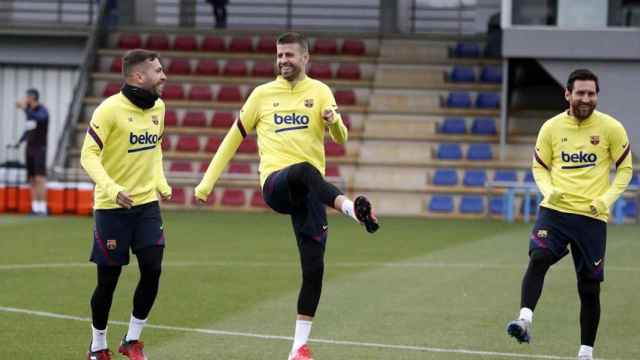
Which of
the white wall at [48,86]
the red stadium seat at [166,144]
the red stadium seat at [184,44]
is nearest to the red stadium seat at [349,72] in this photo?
the red stadium seat at [184,44]

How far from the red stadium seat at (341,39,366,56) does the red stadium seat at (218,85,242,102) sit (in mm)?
3063

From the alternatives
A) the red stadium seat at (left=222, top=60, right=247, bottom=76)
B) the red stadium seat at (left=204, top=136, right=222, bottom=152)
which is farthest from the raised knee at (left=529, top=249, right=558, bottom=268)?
the red stadium seat at (left=222, top=60, right=247, bottom=76)

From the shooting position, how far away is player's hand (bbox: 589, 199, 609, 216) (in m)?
9.89

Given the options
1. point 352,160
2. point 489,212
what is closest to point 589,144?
point 489,212

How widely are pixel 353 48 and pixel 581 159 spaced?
23595 mm

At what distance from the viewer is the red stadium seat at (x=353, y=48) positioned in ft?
110

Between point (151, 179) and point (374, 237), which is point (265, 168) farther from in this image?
point (374, 237)

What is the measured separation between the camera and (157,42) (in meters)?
33.8

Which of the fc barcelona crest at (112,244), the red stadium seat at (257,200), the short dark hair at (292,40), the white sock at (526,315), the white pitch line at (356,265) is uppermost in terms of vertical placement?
the short dark hair at (292,40)

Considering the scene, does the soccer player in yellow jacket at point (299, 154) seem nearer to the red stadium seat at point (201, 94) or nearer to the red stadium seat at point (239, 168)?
the red stadium seat at point (239, 168)

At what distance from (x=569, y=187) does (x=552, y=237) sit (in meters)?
0.37

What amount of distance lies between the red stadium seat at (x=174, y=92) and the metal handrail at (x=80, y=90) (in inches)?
73.1

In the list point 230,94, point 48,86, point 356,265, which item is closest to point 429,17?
point 230,94

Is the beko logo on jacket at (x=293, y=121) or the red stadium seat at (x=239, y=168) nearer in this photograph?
the beko logo on jacket at (x=293, y=121)
